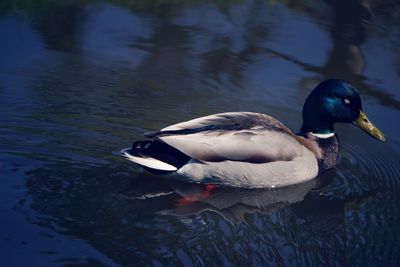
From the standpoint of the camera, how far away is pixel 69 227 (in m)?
5.81

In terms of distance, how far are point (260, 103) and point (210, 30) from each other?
205 centimetres

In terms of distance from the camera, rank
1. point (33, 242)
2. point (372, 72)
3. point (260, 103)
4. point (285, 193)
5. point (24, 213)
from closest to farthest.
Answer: point (33, 242) → point (24, 213) → point (285, 193) → point (260, 103) → point (372, 72)

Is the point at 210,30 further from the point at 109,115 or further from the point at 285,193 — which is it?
the point at 285,193

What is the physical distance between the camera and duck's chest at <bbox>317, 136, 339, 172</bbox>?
7.34 m

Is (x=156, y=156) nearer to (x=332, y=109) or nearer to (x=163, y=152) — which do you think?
(x=163, y=152)

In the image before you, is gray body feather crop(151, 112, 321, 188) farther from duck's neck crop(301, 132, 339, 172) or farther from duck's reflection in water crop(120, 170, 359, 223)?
duck's neck crop(301, 132, 339, 172)

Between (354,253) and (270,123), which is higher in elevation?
(270,123)

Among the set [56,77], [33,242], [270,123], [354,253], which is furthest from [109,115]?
[354,253]

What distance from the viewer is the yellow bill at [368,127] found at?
745cm

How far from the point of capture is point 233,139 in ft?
22.8

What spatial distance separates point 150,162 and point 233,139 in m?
0.79

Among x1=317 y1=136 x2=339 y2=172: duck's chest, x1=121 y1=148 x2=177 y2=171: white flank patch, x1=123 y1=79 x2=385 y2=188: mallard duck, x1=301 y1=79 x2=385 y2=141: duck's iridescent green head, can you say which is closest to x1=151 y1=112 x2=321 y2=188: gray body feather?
x1=123 y1=79 x2=385 y2=188: mallard duck

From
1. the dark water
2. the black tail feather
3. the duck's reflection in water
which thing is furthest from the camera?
the black tail feather

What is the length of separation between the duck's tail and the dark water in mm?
198
